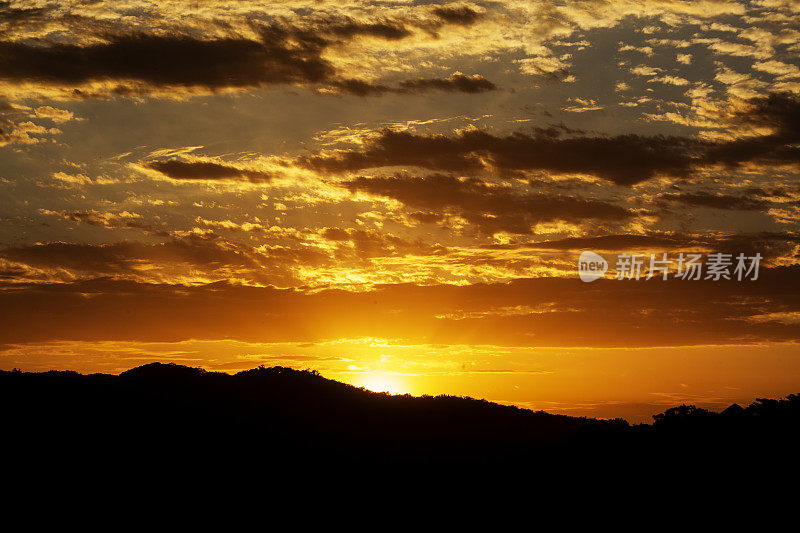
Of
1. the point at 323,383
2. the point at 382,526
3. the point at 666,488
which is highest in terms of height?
the point at 323,383

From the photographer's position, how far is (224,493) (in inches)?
2457

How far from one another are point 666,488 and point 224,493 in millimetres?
34554

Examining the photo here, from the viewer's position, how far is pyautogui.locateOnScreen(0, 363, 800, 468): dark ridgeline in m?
62.7

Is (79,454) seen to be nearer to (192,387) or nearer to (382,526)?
(192,387)

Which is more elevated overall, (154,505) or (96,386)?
(96,386)

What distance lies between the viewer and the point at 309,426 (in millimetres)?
79750

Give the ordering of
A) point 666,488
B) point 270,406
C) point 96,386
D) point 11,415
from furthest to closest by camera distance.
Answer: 1. point 270,406
2. point 96,386
3. point 11,415
4. point 666,488

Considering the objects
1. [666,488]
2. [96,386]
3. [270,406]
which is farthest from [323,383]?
[666,488]

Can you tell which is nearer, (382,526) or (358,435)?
(382,526)

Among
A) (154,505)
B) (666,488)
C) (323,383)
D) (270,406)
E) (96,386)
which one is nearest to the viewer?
(666,488)

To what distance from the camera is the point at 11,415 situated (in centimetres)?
6919

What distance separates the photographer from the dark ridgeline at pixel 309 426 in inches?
2469

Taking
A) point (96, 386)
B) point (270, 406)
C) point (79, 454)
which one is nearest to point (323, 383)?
point (270, 406)

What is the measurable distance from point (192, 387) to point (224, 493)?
77.3ft
